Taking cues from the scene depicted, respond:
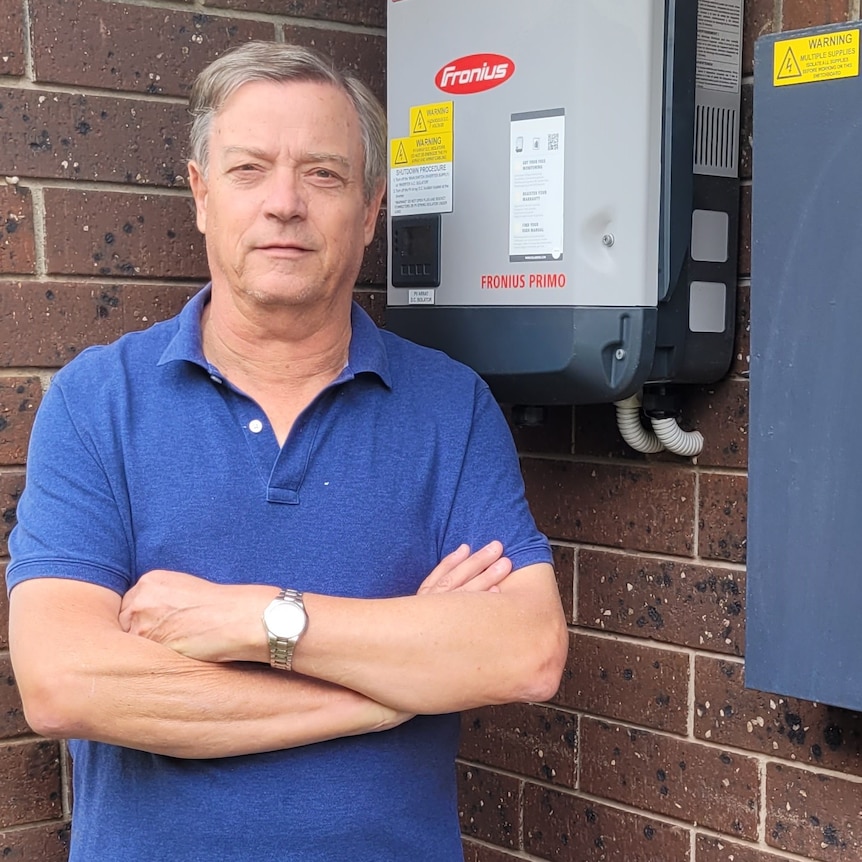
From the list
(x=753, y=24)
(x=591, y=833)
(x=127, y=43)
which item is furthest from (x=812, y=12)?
(x=591, y=833)

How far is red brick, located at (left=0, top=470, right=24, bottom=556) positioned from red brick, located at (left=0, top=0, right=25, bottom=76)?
565mm

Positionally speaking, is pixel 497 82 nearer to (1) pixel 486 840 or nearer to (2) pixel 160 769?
(2) pixel 160 769

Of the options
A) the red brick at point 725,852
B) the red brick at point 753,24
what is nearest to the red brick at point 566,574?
the red brick at point 725,852

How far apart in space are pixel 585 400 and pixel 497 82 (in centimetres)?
54

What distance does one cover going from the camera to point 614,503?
231cm

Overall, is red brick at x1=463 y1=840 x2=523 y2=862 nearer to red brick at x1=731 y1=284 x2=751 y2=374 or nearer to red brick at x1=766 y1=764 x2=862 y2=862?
red brick at x1=766 y1=764 x2=862 y2=862

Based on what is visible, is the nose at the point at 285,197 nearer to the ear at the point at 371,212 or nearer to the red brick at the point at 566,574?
the ear at the point at 371,212

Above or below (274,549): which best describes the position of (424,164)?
above

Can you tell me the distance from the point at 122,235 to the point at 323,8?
61 cm

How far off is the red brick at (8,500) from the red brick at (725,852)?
4.32 ft

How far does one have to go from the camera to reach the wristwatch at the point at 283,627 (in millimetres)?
1573

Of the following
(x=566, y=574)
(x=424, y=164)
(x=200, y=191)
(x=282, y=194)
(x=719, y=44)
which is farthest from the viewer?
(x=566, y=574)

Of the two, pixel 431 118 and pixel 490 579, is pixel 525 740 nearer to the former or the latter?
pixel 490 579

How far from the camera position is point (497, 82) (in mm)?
2004
